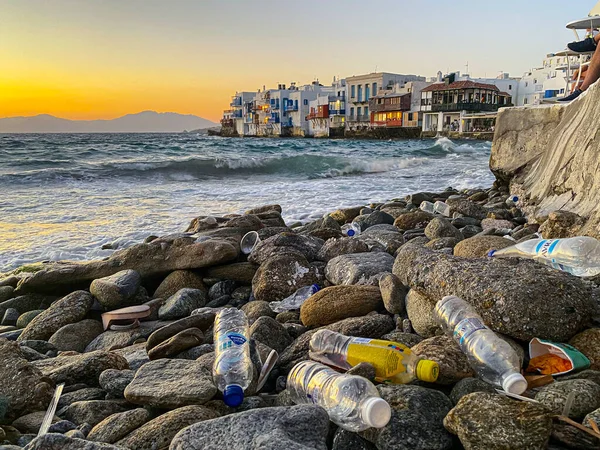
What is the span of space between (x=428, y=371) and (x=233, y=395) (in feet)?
2.56

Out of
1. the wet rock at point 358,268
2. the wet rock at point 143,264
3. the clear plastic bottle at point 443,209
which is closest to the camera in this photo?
the wet rock at point 358,268

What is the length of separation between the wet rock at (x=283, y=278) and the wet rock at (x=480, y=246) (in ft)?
3.64

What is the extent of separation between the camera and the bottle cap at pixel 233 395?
1.94m

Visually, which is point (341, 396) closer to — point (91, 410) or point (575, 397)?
point (575, 397)

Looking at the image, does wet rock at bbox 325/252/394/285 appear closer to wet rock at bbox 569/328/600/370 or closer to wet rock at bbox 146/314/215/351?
wet rock at bbox 146/314/215/351

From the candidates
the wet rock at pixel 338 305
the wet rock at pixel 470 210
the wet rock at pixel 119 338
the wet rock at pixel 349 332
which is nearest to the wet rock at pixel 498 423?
the wet rock at pixel 349 332

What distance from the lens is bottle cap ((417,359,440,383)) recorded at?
6.05 ft

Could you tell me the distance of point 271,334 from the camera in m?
2.68

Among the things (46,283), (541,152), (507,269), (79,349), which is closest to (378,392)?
(507,269)

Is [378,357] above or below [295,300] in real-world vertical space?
above

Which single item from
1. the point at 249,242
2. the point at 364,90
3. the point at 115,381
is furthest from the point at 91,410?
the point at 364,90

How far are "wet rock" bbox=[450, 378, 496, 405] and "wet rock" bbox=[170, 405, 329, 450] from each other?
51 centimetres

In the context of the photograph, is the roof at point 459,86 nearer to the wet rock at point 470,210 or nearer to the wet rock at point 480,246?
the wet rock at point 470,210

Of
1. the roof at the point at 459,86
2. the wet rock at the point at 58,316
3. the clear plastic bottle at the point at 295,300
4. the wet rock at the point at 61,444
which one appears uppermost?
the roof at the point at 459,86
